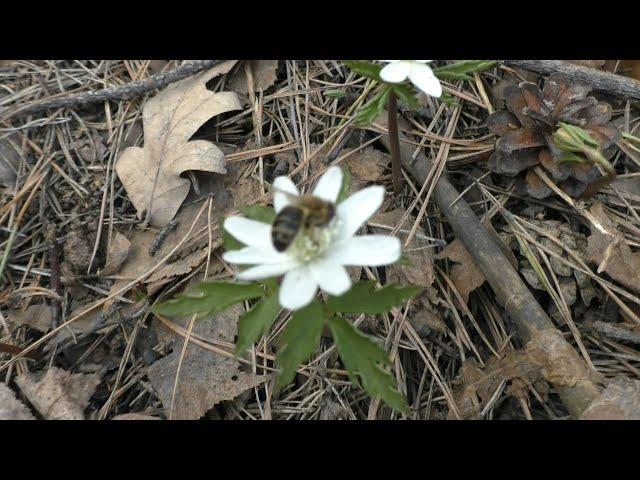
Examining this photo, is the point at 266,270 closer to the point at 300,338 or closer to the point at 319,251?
the point at 319,251

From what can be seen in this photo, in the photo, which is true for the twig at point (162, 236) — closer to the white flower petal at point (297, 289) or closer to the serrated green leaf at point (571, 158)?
the white flower petal at point (297, 289)

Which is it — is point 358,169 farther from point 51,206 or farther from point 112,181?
point 51,206

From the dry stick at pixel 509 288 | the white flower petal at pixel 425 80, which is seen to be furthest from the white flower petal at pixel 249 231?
the dry stick at pixel 509 288

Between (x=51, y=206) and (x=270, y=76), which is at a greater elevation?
(x=270, y=76)

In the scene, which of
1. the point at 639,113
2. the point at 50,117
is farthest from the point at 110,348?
the point at 639,113

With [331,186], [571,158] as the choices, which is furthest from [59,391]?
[571,158]

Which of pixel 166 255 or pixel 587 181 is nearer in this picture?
pixel 587 181

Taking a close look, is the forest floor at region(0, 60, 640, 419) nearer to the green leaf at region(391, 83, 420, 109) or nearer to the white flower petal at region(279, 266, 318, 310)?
the green leaf at region(391, 83, 420, 109)
